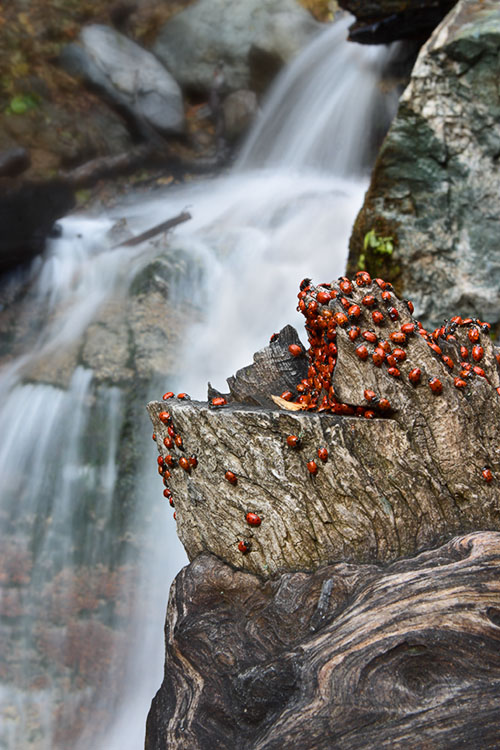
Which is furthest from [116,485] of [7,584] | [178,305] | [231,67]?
[231,67]

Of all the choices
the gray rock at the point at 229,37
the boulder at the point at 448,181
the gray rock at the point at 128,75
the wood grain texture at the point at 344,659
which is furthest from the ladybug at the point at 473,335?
the gray rock at the point at 229,37

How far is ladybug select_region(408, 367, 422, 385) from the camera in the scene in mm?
2867

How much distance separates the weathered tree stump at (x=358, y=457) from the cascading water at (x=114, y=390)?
3912mm

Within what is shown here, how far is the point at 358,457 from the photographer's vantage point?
2.81 metres

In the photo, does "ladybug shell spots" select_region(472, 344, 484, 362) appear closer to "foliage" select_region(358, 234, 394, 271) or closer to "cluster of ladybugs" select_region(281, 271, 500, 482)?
"cluster of ladybugs" select_region(281, 271, 500, 482)

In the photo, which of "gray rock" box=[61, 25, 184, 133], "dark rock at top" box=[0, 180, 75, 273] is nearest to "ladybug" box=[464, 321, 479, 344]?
"dark rock at top" box=[0, 180, 75, 273]

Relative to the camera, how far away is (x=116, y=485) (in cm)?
702

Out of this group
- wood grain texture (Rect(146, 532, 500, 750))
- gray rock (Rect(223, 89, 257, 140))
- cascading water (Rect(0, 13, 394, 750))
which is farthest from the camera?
gray rock (Rect(223, 89, 257, 140))

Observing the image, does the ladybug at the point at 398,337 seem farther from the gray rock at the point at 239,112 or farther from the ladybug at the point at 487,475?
the gray rock at the point at 239,112

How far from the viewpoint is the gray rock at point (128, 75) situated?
1299cm

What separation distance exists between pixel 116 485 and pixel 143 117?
9.42 metres

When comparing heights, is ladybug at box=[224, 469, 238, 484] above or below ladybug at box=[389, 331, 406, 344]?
below

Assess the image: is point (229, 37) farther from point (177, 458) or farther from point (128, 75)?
point (177, 458)

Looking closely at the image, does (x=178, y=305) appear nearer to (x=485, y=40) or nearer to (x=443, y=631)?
(x=485, y=40)
